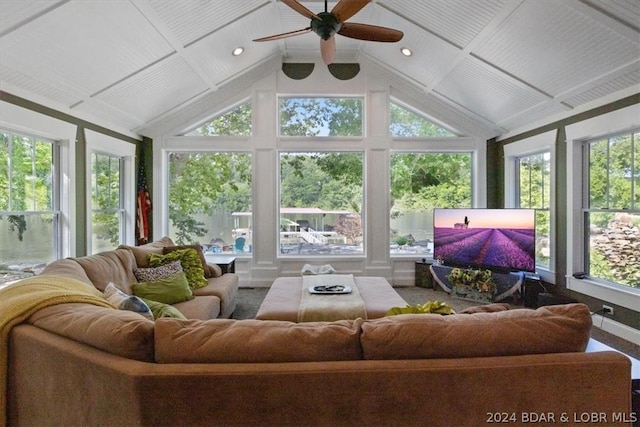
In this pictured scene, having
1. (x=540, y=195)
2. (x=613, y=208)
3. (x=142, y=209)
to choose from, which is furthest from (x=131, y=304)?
(x=540, y=195)

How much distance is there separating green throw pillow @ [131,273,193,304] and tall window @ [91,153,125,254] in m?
1.79

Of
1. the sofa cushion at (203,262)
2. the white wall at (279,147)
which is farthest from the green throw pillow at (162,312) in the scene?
the white wall at (279,147)

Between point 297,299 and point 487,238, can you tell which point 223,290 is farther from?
point 487,238

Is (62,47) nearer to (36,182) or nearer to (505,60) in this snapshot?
(36,182)

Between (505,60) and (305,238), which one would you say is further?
(305,238)

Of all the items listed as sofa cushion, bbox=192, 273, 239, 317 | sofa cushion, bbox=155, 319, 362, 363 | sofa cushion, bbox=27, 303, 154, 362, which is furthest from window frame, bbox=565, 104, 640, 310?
sofa cushion, bbox=27, 303, 154, 362

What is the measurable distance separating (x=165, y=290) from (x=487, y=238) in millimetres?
3966

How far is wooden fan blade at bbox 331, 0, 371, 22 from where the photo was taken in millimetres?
2551

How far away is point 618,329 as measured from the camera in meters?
3.38

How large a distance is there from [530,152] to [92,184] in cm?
582

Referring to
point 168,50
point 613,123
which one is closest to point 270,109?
point 168,50

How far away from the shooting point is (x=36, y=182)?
3.53 metres

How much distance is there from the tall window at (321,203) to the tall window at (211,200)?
2.03ft

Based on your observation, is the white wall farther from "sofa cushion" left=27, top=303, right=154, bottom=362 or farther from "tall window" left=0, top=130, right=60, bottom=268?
A: "sofa cushion" left=27, top=303, right=154, bottom=362
